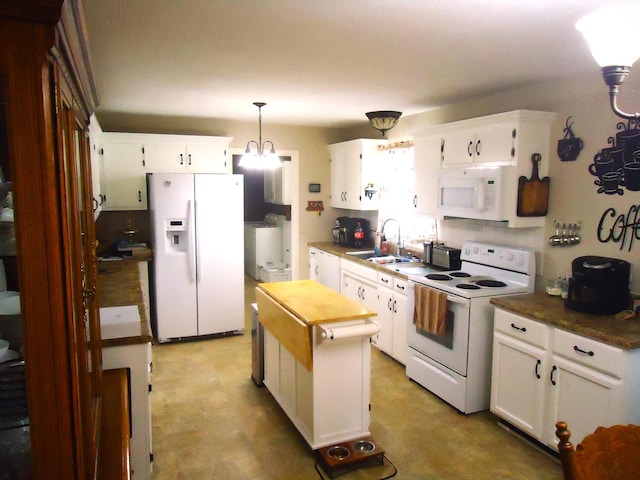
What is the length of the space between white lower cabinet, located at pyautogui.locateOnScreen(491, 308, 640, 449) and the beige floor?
0.24 meters

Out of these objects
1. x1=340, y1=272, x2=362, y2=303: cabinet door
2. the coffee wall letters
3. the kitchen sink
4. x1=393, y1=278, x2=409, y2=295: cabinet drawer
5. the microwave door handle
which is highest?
the microwave door handle

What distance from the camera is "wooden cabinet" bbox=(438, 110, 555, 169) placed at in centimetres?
338

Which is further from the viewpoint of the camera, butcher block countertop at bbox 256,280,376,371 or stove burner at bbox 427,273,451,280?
stove burner at bbox 427,273,451,280

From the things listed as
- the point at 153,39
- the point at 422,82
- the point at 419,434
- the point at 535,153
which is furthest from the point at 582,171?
the point at 153,39

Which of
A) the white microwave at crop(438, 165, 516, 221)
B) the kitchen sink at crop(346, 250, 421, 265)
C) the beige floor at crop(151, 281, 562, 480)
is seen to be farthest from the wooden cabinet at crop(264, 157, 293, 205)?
the beige floor at crop(151, 281, 562, 480)

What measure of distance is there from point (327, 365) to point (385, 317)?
1.75m

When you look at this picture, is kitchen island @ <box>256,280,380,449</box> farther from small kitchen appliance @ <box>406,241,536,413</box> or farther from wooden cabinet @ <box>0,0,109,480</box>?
wooden cabinet @ <box>0,0,109,480</box>

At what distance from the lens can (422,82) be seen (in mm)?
3355

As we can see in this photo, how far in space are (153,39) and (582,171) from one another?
2850mm

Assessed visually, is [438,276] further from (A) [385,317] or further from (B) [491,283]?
(A) [385,317]

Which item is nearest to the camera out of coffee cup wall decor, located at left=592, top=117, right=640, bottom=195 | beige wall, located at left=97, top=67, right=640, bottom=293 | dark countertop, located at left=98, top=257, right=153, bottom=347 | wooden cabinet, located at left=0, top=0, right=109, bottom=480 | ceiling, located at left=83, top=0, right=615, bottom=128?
wooden cabinet, located at left=0, top=0, right=109, bottom=480

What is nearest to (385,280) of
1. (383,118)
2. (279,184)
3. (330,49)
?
(383,118)

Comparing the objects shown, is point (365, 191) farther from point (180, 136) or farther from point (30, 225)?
point (30, 225)

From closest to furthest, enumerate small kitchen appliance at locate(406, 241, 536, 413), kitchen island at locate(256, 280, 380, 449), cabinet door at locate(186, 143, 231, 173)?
kitchen island at locate(256, 280, 380, 449)
small kitchen appliance at locate(406, 241, 536, 413)
cabinet door at locate(186, 143, 231, 173)
